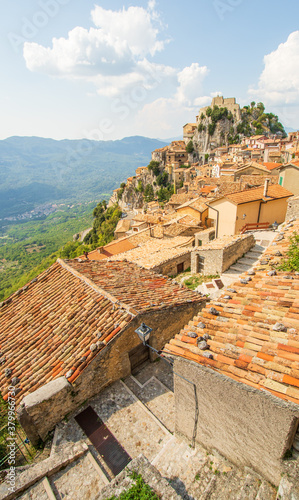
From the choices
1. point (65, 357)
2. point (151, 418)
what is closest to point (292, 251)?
point (151, 418)

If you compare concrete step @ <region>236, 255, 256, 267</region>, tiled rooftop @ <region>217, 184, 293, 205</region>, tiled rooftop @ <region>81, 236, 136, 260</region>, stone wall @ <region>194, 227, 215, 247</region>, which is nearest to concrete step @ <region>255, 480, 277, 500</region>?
concrete step @ <region>236, 255, 256, 267</region>

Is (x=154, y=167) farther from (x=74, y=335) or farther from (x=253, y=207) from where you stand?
(x=74, y=335)

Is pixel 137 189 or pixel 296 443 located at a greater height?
pixel 296 443

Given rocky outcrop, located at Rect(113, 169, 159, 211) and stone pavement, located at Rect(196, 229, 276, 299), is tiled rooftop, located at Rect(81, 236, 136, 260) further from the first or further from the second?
rocky outcrop, located at Rect(113, 169, 159, 211)

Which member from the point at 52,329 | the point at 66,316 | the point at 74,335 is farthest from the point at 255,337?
the point at 52,329

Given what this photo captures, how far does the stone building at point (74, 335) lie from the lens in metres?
5.56

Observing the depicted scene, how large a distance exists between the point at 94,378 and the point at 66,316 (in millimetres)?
2314

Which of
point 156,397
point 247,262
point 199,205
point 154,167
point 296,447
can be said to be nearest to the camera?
point 296,447

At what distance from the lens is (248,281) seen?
605 centimetres

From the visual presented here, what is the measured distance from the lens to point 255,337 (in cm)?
402

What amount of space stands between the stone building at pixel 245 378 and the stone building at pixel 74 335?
7.66 ft

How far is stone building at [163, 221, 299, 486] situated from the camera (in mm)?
3225

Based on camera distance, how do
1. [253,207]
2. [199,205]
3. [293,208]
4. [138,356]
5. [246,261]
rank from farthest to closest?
1. [199,205]
2. [253,207]
3. [246,261]
4. [293,208]
5. [138,356]

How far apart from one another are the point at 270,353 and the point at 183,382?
171 cm
